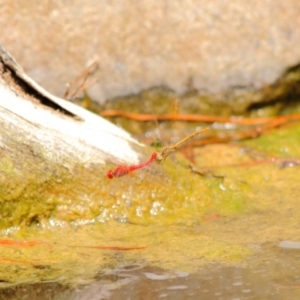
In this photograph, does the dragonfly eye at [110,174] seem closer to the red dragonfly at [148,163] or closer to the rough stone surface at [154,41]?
the red dragonfly at [148,163]

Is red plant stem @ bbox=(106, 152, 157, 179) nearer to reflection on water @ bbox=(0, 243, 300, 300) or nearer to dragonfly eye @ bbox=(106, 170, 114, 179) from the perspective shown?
dragonfly eye @ bbox=(106, 170, 114, 179)

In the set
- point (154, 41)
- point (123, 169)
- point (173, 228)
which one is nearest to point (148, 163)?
point (123, 169)

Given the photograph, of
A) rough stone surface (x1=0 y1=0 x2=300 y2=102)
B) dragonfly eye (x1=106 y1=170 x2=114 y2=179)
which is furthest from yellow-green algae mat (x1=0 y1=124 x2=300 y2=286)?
rough stone surface (x1=0 y1=0 x2=300 y2=102)

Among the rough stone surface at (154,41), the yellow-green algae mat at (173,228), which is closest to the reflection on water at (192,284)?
the yellow-green algae mat at (173,228)

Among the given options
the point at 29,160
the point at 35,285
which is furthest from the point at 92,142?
the point at 35,285

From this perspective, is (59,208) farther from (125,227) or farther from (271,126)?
(271,126)
